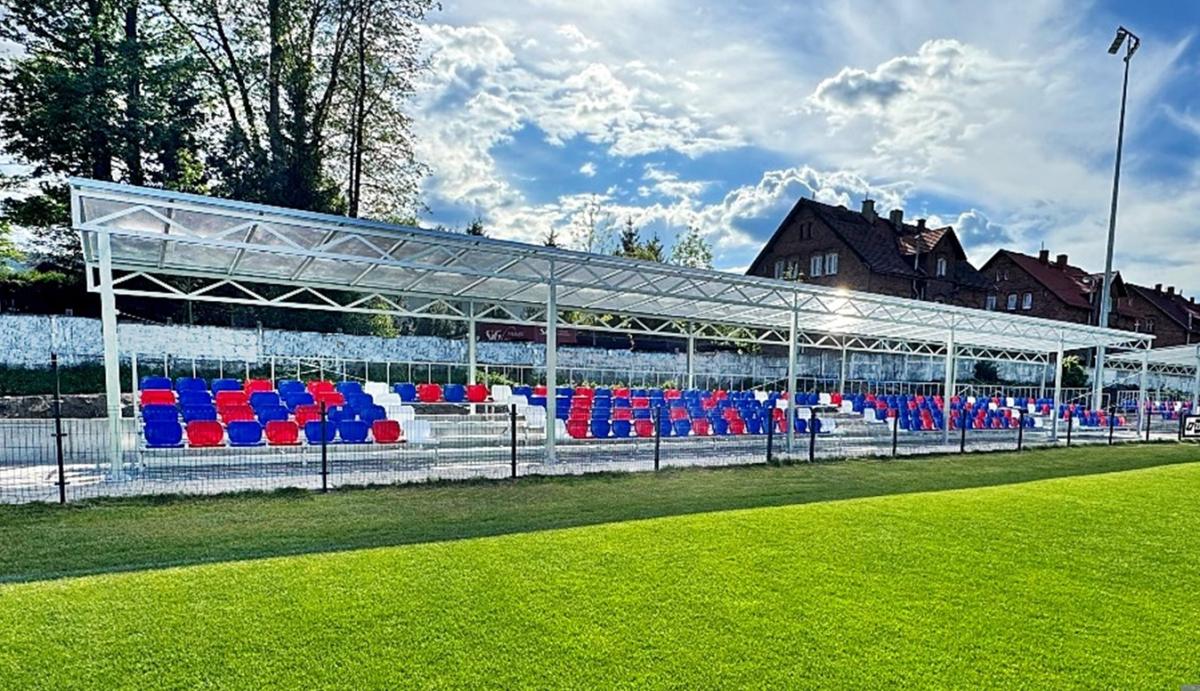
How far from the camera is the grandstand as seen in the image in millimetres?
8648

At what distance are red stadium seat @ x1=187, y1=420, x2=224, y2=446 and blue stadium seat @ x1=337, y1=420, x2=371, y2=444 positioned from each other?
5.26 ft

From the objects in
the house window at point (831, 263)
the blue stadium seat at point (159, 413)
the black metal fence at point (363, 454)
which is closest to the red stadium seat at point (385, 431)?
the black metal fence at point (363, 454)

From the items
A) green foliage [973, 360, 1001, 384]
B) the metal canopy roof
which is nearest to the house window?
green foliage [973, 360, 1001, 384]

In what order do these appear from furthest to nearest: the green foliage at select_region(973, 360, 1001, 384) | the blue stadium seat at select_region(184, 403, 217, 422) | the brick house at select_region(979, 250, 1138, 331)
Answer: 1. the brick house at select_region(979, 250, 1138, 331)
2. the green foliage at select_region(973, 360, 1001, 384)
3. the blue stadium seat at select_region(184, 403, 217, 422)

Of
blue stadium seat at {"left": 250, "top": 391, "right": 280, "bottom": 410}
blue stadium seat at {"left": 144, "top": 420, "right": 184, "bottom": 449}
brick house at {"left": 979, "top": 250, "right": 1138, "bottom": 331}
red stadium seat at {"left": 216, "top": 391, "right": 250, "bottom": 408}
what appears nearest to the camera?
blue stadium seat at {"left": 144, "top": 420, "right": 184, "bottom": 449}

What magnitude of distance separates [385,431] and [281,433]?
148 cm

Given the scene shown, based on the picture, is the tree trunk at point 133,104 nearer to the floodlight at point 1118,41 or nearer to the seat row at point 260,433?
the seat row at point 260,433

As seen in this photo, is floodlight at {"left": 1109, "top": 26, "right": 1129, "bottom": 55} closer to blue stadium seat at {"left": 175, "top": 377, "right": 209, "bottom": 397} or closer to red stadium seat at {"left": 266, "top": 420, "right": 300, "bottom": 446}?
red stadium seat at {"left": 266, "top": 420, "right": 300, "bottom": 446}

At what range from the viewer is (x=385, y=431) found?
31.9 ft

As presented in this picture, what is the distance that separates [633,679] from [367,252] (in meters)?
9.27

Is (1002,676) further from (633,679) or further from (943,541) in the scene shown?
(943,541)

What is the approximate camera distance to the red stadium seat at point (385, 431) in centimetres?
968

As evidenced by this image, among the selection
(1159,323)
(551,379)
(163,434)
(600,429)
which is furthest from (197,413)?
(1159,323)

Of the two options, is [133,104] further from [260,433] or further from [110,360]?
[260,433]
